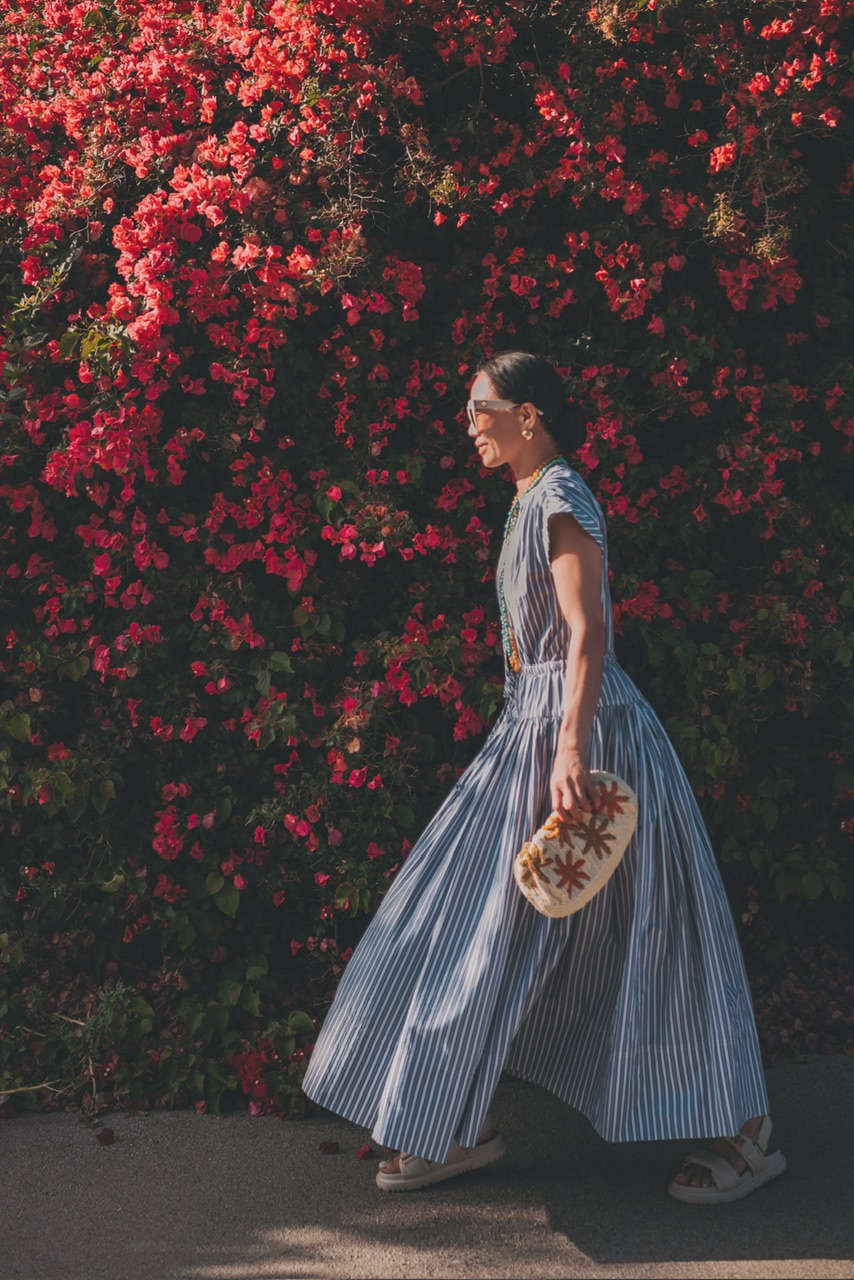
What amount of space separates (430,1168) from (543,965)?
1.77 feet

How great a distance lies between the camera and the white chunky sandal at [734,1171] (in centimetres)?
273

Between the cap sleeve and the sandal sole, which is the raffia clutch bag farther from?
the sandal sole

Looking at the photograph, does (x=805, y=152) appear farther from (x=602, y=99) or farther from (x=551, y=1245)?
(x=551, y=1245)

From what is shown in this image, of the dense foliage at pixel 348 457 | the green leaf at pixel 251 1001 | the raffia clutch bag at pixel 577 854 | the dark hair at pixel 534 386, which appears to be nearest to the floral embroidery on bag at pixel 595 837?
the raffia clutch bag at pixel 577 854

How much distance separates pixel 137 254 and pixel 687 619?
5.96 ft

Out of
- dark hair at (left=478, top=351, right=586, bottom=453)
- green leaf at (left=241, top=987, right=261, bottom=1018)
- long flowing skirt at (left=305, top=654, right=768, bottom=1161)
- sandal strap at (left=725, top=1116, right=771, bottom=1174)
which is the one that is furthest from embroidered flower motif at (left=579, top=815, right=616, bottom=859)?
green leaf at (left=241, top=987, right=261, bottom=1018)

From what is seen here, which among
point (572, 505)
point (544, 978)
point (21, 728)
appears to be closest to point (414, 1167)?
point (544, 978)

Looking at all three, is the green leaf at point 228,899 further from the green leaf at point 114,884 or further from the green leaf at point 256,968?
→ the green leaf at point 114,884

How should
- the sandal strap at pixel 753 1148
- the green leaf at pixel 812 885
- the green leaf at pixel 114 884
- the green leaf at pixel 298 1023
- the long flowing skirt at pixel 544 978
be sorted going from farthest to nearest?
the green leaf at pixel 812 885, the green leaf at pixel 114 884, the green leaf at pixel 298 1023, the sandal strap at pixel 753 1148, the long flowing skirt at pixel 544 978

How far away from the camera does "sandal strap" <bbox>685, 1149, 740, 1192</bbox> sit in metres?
2.73

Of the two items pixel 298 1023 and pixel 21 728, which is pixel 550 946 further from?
pixel 21 728

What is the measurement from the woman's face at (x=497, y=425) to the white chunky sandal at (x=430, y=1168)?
1513mm

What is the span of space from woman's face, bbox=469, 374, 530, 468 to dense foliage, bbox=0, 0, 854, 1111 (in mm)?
589

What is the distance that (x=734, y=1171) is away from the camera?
275cm
